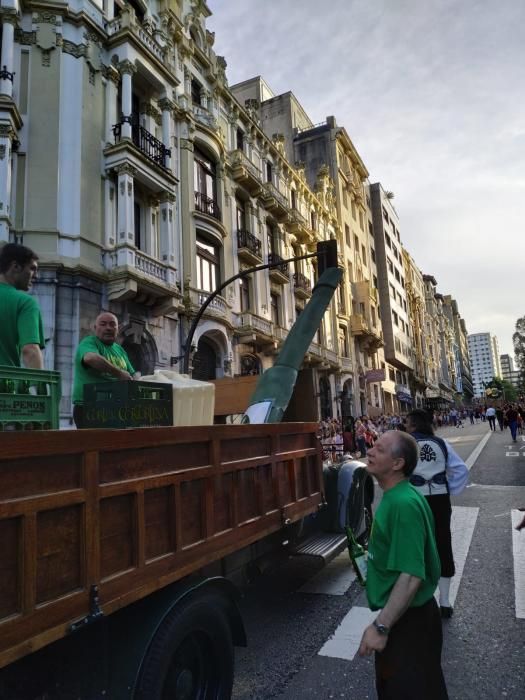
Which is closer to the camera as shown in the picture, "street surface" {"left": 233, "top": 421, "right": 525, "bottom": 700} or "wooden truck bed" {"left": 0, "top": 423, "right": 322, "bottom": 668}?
"wooden truck bed" {"left": 0, "top": 423, "right": 322, "bottom": 668}

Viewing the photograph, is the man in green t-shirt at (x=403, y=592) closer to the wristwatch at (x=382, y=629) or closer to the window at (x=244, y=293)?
the wristwatch at (x=382, y=629)

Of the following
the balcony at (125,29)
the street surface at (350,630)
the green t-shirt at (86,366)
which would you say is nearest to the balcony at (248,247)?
the balcony at (125,29)

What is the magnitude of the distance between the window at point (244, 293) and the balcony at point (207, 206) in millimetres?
3470

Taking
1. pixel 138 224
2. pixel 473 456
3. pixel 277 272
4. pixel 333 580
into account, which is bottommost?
pixel 333 580

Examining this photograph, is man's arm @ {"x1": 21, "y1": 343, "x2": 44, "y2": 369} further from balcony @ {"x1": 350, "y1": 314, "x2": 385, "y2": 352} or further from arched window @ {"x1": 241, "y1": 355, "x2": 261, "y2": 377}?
balcony @ {"x1": 350, "y1": 314, "x2": 385, "y2": 352}

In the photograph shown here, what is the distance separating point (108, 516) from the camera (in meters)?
2.25

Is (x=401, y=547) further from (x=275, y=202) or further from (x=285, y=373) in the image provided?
(x=275, y=202)

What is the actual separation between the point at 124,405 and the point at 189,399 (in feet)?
2.70

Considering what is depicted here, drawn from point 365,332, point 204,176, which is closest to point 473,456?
point 204,176

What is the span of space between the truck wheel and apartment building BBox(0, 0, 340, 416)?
1008 cm

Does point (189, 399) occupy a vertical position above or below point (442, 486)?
above

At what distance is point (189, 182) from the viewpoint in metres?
19.0

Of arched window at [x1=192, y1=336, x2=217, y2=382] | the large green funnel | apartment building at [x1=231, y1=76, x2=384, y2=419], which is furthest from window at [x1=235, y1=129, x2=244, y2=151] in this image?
the large green funnel

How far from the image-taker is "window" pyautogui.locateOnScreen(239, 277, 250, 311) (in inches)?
910
